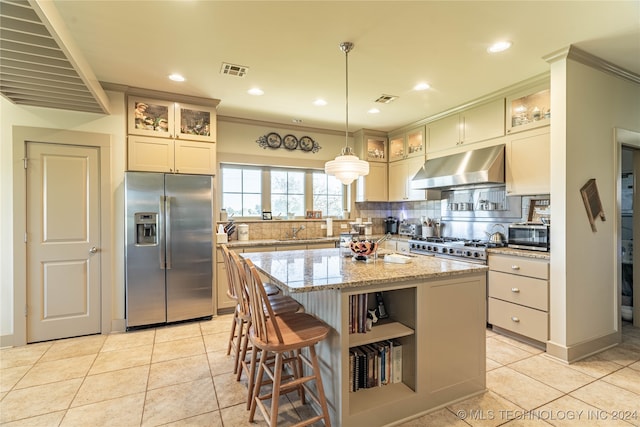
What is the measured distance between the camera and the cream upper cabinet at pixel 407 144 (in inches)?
187

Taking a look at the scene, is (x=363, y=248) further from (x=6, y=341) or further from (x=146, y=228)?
(x=6, y=341)

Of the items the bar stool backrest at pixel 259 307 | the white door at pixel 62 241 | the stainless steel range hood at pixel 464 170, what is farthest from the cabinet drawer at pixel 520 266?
the white door at pixel 62 241

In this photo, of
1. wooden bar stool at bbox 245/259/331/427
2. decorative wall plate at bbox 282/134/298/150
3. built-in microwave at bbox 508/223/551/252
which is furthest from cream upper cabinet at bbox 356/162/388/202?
wooden bar stool at bbox 245/259/331/427

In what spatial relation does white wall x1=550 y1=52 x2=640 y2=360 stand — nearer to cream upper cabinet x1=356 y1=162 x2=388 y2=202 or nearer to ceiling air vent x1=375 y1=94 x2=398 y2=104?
ceiling air vent x1=375 y1=94 x2=398 y2=104

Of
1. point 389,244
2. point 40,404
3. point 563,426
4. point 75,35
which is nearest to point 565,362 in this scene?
point 563,426

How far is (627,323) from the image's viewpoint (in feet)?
12.0

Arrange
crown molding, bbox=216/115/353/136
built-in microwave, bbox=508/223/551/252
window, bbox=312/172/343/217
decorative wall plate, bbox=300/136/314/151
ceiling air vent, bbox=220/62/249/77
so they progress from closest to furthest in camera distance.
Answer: ceiling air vent, bbox=220/62/249/77, built-in microwave, bbox=508/223/551/252, crown molding, bbox=216/115/353/136, decorative wall plate, bbox=300/136/314/151, window, bbox=312/172/343/217

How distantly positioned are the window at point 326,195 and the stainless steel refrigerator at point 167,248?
196 cm

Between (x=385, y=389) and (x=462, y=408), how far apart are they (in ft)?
1.80

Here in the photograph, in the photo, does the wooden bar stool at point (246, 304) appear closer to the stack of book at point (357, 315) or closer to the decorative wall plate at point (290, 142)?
the stack of book at point (357, 315)

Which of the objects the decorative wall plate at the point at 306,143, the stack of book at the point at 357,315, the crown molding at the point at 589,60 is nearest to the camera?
the stack of book at the point at 357,315

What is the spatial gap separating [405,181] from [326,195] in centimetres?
134

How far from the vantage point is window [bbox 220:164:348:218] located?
4668 mm

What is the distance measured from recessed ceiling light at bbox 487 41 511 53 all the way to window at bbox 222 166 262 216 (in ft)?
11.0
